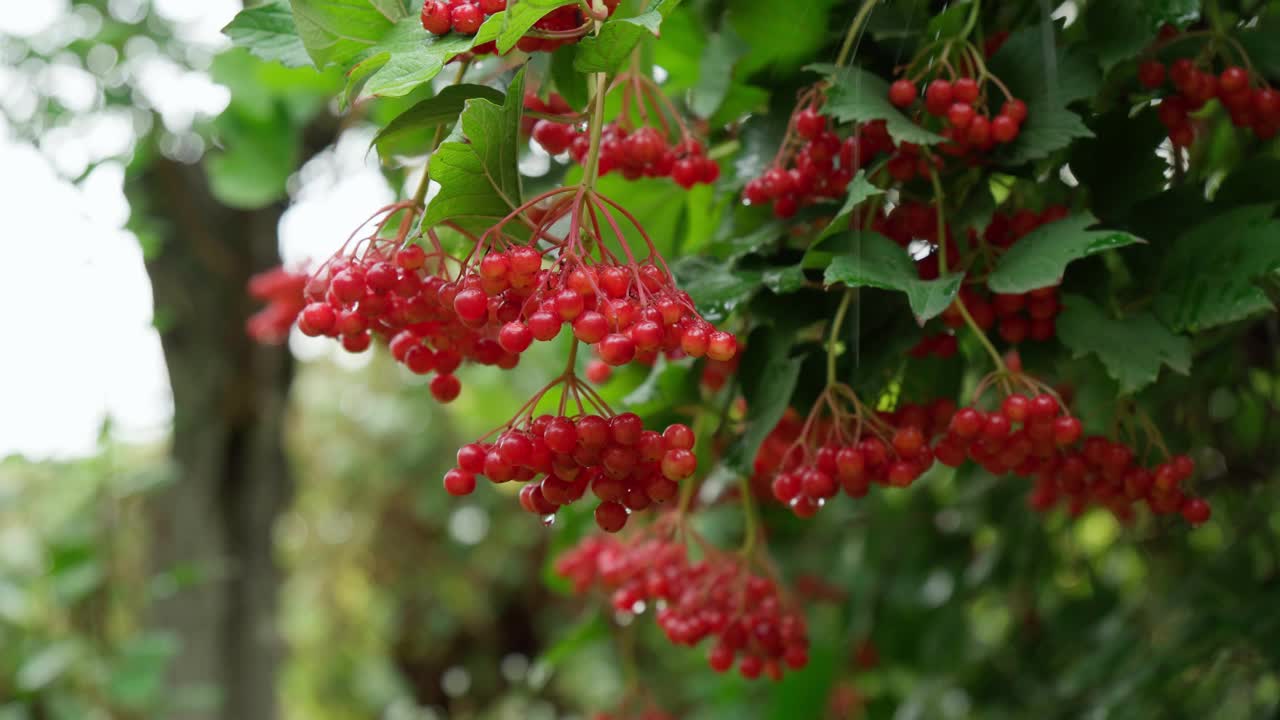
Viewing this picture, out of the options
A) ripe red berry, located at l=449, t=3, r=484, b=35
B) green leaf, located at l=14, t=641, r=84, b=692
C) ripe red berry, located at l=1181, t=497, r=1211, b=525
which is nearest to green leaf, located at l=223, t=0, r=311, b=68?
ripe red berry, located at l=449, t=3, r=484, b=35

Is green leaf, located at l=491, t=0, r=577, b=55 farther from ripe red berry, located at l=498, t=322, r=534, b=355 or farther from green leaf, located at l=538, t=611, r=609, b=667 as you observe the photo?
green leaf, located at l=538, t=611, r=609, b=667

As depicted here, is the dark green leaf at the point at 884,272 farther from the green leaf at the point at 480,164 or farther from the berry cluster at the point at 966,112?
the green leaf at the point at 480,164

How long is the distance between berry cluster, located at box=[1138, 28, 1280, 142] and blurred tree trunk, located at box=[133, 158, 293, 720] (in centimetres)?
214

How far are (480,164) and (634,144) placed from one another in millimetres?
204

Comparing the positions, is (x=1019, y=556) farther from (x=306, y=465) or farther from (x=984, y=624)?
(x=306, y=465)

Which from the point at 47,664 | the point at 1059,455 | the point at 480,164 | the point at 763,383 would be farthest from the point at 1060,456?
the point at 47,664

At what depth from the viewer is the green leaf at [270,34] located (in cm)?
81

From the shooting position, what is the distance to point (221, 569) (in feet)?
8.27

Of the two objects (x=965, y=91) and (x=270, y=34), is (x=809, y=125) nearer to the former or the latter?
(x=965, y=91)

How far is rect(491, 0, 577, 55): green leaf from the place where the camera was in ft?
1.92

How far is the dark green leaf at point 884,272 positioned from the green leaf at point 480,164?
0.68 feet

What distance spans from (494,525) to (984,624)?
2.54m

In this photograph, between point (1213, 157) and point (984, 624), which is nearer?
point (1213, 157)

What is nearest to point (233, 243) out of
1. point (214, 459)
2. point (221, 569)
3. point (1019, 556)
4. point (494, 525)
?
point (214, 459)
